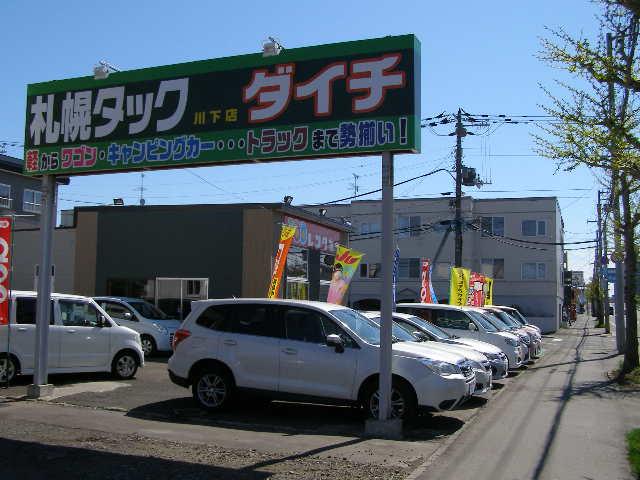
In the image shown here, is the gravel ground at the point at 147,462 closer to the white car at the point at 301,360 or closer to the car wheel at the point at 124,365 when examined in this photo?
the white car at the point at 301,360

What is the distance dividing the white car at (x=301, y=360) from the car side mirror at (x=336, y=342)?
0.01m

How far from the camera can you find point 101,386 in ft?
41.7

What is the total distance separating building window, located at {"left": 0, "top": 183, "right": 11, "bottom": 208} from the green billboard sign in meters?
28.4

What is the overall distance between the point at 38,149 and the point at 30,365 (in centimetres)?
407

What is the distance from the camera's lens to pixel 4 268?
11.2 metres

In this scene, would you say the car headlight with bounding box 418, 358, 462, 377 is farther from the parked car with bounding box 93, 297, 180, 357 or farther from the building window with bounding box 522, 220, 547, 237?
the building window with bounding box 522, 220, 547, 237

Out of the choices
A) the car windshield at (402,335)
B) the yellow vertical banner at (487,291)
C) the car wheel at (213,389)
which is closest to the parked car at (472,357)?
the car windshield at (402,335)

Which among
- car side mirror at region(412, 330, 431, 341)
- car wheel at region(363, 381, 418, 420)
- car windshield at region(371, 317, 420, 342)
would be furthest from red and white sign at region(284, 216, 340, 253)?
car wheel at region(363, 381, 418, 420)

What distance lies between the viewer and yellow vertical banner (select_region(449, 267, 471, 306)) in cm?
2366

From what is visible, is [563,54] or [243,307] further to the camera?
[243,307]

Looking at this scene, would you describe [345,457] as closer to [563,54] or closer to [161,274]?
[563,54]

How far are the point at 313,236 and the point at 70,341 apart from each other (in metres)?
12.4

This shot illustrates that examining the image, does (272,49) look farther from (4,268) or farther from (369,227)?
(369,227)

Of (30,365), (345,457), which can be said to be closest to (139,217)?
(30,365)
